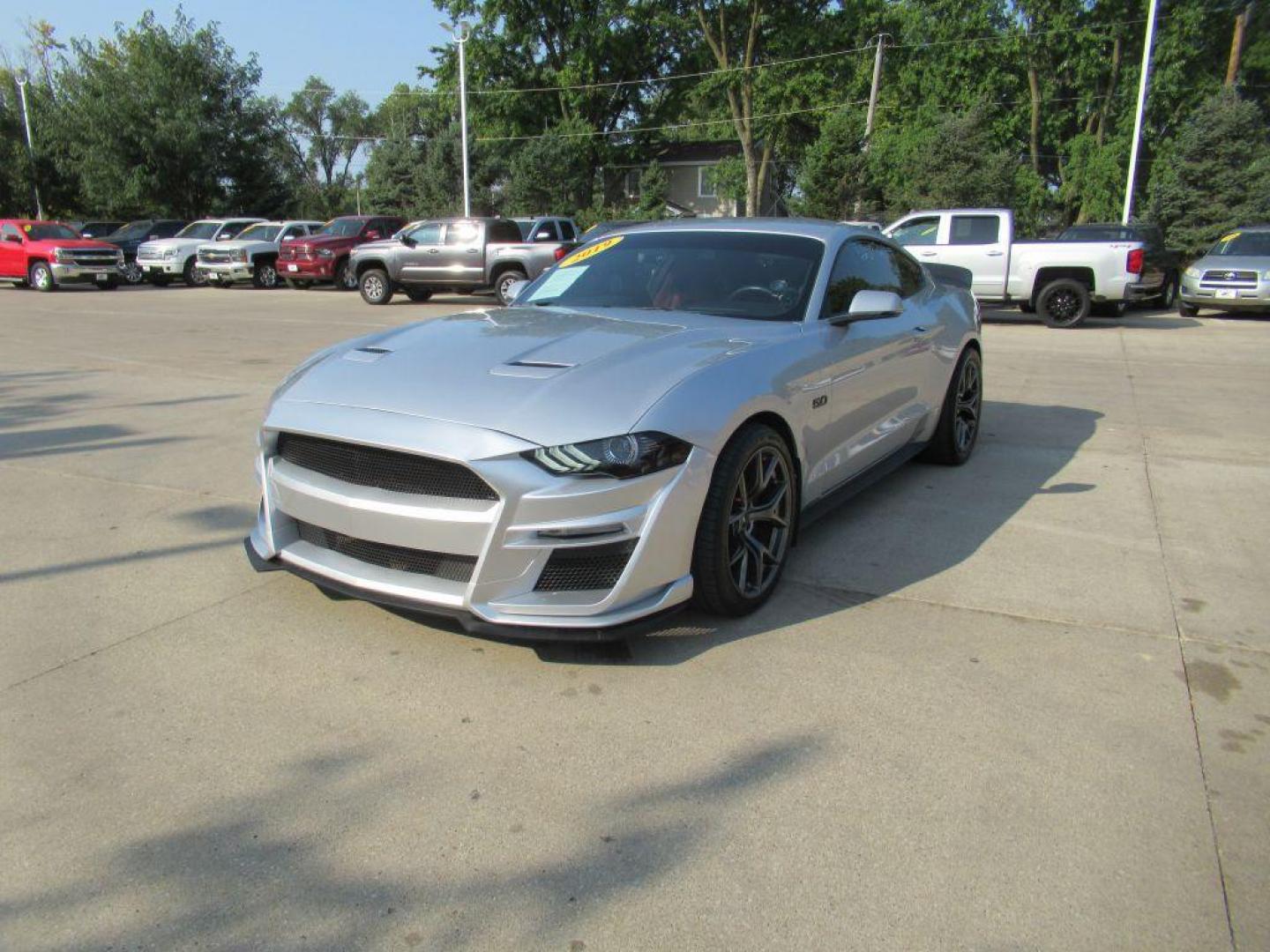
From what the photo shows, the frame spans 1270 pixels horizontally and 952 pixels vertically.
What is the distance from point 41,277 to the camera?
942 inches

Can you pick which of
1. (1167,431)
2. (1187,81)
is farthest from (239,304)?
(1187,81)

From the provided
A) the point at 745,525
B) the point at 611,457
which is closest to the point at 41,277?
the point at 745,525

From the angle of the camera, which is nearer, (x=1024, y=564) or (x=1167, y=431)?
(x=1024, y=564)

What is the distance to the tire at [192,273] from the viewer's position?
25953 mm

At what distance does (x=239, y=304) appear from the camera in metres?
19.4

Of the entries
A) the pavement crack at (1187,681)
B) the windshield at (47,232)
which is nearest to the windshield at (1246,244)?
the pavement crack at (1187,681)

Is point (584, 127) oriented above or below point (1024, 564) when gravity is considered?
above

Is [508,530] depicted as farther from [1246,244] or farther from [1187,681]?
Result: [1246,244]

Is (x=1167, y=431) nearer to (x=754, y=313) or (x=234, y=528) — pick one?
(x=754, y=313)

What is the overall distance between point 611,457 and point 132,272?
94.6ft

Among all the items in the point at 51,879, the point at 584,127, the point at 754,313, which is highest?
the point at 584,127

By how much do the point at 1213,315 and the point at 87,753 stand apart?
2037 centimetres

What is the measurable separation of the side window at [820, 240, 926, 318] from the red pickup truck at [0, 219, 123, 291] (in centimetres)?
2412

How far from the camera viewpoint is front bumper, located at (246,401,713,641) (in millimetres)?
2977
